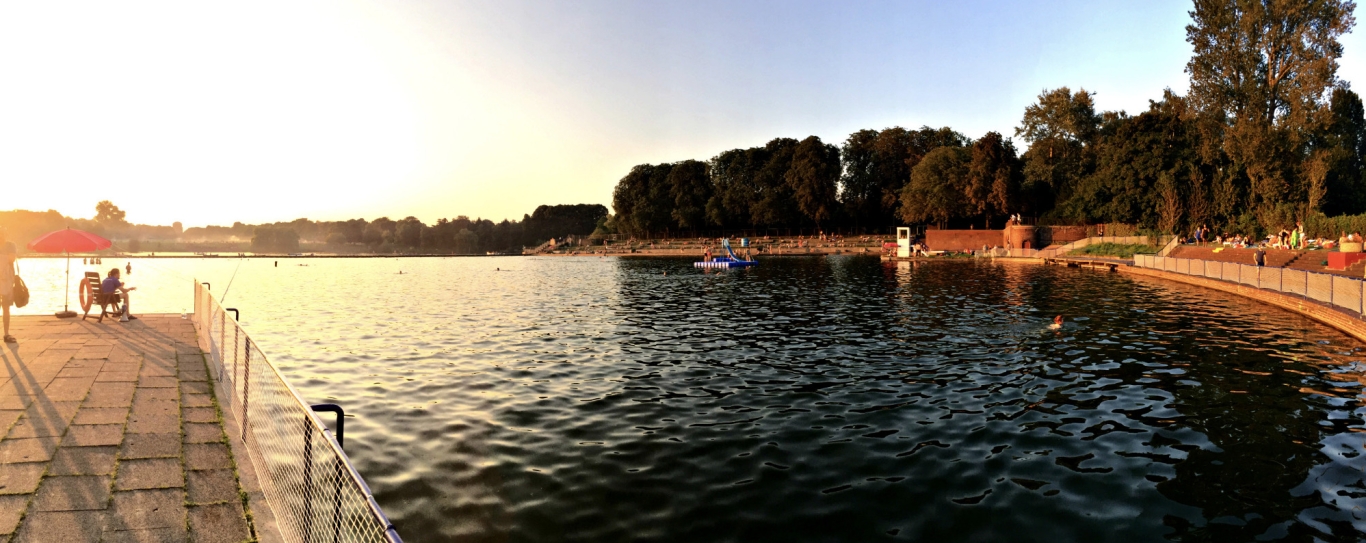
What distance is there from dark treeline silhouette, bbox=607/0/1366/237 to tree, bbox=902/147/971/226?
0.20 metres

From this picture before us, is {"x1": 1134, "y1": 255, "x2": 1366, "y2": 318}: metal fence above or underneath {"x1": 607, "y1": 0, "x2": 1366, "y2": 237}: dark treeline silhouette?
underneath

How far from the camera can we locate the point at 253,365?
8.79 meters

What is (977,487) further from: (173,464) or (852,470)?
(173,464)

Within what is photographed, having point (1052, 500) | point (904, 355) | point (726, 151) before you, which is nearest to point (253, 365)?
point (1052, 500)

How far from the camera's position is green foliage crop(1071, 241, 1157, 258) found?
59244mm

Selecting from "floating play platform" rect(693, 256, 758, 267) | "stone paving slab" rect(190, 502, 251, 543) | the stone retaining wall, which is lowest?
"stone paving slab" rect(190, 502, 251, 543)

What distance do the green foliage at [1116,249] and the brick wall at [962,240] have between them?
2105cm

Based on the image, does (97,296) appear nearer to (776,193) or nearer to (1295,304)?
(1295,304)

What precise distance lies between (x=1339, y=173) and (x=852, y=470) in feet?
269

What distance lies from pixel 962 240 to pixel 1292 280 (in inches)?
2665

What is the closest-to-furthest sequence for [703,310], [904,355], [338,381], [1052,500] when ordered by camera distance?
1. [1052,500]
2. [338,381]
3. [904,355]
4. [703,310]

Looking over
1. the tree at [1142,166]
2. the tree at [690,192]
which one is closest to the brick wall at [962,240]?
the tree at [1142,166]

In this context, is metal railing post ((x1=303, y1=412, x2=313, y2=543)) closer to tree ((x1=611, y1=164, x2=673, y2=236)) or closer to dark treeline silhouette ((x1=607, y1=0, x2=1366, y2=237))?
dark treeline silhouette ((x1=607, y1=0, x2=1366, y2=237))

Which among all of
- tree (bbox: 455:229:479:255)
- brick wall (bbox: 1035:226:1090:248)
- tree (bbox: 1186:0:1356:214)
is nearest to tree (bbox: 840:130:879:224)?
brick wall (bbox: 1035:226:1090:248)
